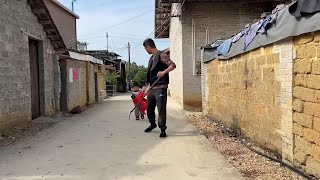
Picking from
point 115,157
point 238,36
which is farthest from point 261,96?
point 115,157

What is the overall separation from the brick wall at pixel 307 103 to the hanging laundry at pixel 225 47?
3.90 m

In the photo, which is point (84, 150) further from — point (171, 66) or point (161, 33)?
point (161, 33)

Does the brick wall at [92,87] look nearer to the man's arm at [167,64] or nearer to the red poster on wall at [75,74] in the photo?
the red poster on wall at [75,74]

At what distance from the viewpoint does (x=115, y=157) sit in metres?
6.03

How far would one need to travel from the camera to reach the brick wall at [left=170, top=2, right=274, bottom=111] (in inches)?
599

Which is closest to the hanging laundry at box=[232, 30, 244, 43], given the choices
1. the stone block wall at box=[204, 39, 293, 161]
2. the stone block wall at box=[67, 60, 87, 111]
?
the stone block wall at box=[204, 39, 293, 161]

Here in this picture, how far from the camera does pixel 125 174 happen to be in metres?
4.97

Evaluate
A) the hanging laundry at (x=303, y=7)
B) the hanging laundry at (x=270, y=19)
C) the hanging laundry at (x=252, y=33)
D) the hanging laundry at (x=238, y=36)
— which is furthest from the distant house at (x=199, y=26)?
the hanging laundry at (x=303, y=7)

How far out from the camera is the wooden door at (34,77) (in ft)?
38.9

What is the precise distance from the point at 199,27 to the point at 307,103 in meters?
10.9

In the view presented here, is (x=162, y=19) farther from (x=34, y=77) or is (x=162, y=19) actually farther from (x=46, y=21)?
(x=34, y=77)

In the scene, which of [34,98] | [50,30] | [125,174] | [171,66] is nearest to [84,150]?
[125,174]

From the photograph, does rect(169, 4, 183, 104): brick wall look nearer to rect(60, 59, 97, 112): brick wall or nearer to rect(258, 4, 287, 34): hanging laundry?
rect(60, 59, 97, 112): brick wall

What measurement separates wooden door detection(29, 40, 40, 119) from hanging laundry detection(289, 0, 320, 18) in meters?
9.02
